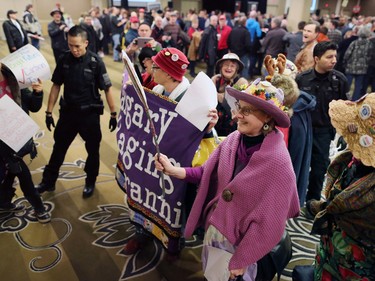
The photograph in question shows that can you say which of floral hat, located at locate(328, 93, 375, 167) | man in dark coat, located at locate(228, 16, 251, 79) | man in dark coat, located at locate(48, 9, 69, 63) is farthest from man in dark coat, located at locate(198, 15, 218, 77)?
floral hat, located at locate(328, 93, 375, 167)

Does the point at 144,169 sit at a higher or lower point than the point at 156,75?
lower

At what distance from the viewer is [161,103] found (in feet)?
7.31

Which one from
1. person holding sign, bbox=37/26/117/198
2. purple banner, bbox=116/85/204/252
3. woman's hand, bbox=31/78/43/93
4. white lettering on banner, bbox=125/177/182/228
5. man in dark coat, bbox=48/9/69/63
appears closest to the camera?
purple banner, bbox=116/85/204/252

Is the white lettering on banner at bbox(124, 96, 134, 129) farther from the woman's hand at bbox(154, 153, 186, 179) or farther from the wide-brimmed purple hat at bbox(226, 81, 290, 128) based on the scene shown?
the wide-brimmed purple hat at bbox(226, 81, 290, 128)

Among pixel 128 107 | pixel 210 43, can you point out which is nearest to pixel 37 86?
pixel 128 107

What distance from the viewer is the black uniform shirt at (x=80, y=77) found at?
3127 millimetres

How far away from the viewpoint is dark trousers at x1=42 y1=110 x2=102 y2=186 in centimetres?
327

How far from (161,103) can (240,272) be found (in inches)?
44.1

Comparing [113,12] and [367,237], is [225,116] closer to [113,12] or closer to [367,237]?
[367,237]

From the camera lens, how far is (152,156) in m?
2.34

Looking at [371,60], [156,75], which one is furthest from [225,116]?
[371,60]

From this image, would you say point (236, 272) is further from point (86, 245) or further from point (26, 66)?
point (26, 66)

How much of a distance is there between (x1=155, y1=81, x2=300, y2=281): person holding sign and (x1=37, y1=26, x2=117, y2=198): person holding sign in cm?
179

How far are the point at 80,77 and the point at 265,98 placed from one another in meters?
2.04
